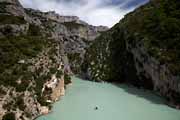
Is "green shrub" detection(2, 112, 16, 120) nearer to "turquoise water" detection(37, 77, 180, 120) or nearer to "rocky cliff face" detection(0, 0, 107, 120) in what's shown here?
"rocky cliff face" detection(0, 0, 107, 120)

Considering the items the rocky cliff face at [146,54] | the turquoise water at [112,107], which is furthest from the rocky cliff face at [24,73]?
the rocky cliff face at [146,54]

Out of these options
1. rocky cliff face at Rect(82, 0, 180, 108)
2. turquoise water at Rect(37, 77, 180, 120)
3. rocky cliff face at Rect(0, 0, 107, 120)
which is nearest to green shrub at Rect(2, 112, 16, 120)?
rocky cliff face at Rect(0, 0, 107, 120)

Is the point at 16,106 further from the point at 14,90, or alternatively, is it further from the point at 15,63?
the point at 15,63

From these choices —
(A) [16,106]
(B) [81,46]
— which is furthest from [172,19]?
(B) [81,46]

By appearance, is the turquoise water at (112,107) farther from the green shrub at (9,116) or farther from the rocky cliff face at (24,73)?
the green shrub at (9,116)

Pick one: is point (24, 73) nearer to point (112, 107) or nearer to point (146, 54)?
point (112, 107)
